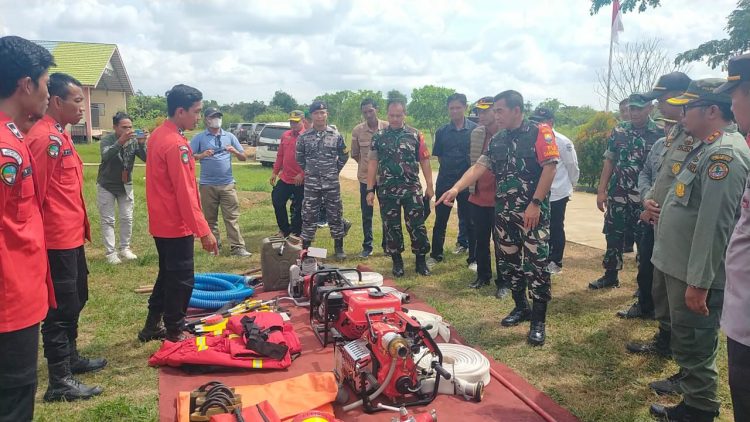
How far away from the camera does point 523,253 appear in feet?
14.9

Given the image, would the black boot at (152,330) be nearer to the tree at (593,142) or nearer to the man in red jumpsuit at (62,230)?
the man in red jumpsuit at (62,230)

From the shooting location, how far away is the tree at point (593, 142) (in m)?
12.5

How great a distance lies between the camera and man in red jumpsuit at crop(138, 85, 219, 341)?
3.86 metres

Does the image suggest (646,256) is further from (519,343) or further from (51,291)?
(51,291)

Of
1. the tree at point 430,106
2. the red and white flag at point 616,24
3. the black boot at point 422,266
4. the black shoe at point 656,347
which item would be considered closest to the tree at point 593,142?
the red and white flag at point 616,24

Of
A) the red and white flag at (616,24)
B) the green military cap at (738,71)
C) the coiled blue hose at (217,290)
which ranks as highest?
the red and white flag at (616,24)

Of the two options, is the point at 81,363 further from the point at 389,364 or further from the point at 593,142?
the point at 593,142

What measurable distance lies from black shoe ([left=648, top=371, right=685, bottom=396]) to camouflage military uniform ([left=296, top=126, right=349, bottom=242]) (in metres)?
4.35

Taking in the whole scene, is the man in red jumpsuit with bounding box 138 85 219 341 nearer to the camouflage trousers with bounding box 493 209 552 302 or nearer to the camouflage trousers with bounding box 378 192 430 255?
the camouflage trousers with bounding box 493 209 552 302

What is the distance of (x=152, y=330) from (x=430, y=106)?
28761 millimetres

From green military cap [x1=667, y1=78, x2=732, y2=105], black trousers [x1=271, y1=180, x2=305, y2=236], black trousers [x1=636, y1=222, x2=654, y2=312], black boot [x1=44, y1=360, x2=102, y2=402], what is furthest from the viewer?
black trousers [x1=271, y1=180, x2=305, y2=236]

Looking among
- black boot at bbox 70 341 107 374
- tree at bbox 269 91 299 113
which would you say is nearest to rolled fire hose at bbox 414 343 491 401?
black boot at bbox 70 341 107 374

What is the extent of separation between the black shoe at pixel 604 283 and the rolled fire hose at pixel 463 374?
266cm

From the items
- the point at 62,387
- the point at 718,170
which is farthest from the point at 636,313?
the point at 62,387
